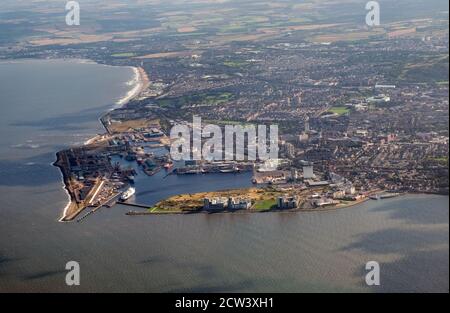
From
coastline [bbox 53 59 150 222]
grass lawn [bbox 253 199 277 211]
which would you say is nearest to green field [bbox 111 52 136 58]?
coastline [bbox 53 59 150 222]

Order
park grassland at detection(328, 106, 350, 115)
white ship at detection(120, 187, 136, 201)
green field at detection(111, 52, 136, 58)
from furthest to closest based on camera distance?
green field at detection(111, 52, 136, 58), park grassland at detection(328, 106, 350, 115), white ship at detection(120, 187, 136, 201)

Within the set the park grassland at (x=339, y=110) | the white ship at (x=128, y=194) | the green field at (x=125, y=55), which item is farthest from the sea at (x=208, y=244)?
the green field at (x=125, y=55)

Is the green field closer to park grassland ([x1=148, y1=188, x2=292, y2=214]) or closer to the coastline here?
the coastline

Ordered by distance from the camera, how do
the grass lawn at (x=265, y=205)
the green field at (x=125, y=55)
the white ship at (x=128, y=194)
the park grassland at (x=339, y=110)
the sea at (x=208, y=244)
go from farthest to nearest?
the green field at (x=125, y=55) → the park grassland at (x=339, y=110) → the white ship at (x=128, y=194) → the grass lawn at (x=265, y=205) → the sea at (x=208, y=244)

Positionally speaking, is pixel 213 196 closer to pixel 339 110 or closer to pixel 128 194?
pixel 128 194

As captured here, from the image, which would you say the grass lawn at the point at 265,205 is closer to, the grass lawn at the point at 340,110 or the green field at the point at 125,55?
the grass lawn at the point at 340,110
